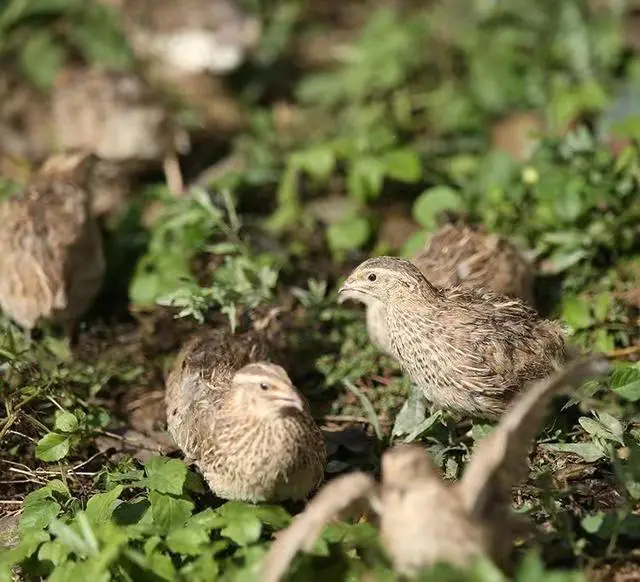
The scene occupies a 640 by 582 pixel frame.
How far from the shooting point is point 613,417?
4.61 meters

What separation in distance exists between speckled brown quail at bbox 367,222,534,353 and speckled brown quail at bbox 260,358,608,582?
1853mm

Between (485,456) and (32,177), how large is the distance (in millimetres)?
4476

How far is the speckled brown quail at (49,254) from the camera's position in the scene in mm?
5914

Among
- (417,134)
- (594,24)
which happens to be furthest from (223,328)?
(594,24)

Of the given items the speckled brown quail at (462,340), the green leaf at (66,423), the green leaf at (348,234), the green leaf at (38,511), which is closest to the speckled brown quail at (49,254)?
the green leaf at (66,423)

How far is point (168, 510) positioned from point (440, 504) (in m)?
1.36

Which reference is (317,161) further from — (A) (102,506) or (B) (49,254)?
(A) (102,506)

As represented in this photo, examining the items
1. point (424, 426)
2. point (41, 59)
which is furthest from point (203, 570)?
point (41, 59)

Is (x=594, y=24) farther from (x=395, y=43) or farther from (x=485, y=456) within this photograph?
(x=485, y=456)

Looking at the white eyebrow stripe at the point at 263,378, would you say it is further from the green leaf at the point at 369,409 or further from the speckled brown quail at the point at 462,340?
the green leaf at the point at 369,409

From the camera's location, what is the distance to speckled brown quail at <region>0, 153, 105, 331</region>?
5.91 metres

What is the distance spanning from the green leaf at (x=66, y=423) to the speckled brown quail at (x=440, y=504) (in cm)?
170

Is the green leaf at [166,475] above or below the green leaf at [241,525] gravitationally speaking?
above

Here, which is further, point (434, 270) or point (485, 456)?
point (434, 270)
